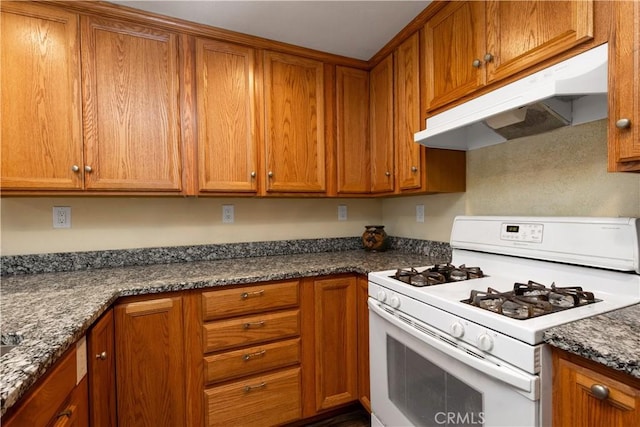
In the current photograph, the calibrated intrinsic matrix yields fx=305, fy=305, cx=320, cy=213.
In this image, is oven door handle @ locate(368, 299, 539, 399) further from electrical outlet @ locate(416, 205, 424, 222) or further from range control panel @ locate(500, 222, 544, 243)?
electrical outlet @ locate(416, 205, 424, 222)

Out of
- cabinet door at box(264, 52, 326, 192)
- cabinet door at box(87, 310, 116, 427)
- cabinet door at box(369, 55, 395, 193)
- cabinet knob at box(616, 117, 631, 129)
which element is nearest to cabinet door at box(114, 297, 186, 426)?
cabinet door at box(87, 310, 116, 427)

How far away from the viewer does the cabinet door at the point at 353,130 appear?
2107 millimetres

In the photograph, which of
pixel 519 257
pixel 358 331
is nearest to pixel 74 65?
pixel 358 331

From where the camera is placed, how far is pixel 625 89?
847 millimetres

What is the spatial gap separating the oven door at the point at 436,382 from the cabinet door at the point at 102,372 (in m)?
1.12

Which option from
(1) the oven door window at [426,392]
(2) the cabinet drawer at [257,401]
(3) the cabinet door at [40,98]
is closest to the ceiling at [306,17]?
(3) the cabinet door at [40,98]

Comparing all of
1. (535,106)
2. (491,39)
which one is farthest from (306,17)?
(535,106)

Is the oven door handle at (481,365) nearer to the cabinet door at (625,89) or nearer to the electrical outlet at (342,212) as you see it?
the cabinet door at (625,89)

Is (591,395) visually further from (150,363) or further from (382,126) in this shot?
(382,126)

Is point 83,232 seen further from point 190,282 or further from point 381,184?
point 381,184

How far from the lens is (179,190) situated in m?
1.71

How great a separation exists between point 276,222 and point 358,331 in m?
0.96

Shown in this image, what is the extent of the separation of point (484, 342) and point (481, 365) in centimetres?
7

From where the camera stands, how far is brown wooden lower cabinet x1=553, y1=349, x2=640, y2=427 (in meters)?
0.67
